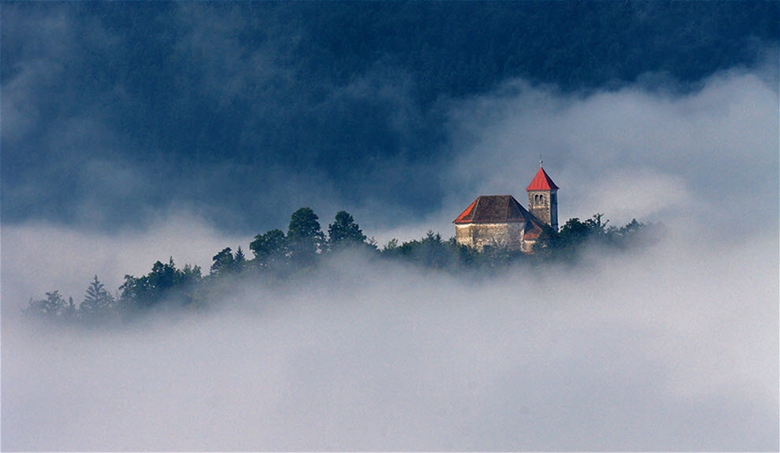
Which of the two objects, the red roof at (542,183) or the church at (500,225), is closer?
the church at (500,225)

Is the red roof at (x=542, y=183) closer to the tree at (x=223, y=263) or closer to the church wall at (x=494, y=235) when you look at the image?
the church wall at (x=494, y=235)

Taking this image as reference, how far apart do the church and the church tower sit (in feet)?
0.80

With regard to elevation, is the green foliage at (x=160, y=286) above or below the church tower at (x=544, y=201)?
below

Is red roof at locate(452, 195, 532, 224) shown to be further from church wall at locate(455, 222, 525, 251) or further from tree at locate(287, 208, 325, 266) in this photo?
tree at locate(287, 208, 325, 266)

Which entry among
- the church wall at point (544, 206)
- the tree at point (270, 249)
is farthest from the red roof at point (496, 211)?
the tree at point (270, 249)

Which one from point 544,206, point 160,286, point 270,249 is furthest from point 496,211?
point 160,286

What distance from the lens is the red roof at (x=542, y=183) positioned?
130 meters

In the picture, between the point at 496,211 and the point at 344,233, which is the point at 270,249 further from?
the point at 496,211

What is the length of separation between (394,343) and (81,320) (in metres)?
24.7

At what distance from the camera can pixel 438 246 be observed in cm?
12794

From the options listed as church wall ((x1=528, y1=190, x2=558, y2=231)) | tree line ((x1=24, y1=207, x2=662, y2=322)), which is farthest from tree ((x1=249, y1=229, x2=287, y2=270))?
church wall ((x1=528, y1=190, x2=558, y2=231))

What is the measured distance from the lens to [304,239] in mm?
129375

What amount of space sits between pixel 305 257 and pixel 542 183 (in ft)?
56.8

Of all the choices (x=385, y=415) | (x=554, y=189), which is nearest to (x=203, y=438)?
(x=385, y=415)
